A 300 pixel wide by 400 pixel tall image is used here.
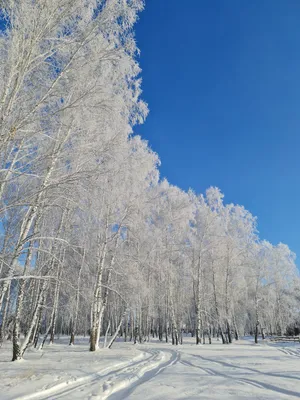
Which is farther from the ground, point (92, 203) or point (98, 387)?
point (92, 203)

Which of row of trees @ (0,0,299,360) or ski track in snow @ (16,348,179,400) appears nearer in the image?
ski track in snow @ (16,348,179,400)

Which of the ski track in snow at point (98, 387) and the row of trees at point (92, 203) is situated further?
the row of trees at point (92, 203)

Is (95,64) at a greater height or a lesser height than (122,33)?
lesser

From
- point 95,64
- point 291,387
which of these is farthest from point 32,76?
point 291,387

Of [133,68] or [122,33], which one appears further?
[133,68]

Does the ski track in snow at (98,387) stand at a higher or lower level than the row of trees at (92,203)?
lower

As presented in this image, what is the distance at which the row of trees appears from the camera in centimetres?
569

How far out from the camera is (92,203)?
507 inches

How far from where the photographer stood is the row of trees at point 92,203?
5.69 metres

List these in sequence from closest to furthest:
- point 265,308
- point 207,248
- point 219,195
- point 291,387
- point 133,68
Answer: point 291,387
point 133,68
point 207,248
point 219,195
point 265,308

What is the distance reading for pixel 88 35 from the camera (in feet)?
19.2

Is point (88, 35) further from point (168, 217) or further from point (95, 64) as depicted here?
point (168, 217)

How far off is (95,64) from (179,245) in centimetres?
1859

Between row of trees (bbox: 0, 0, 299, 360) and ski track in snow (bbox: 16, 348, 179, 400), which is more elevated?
row of trees (bbox: 0, 0, 299, 360)
